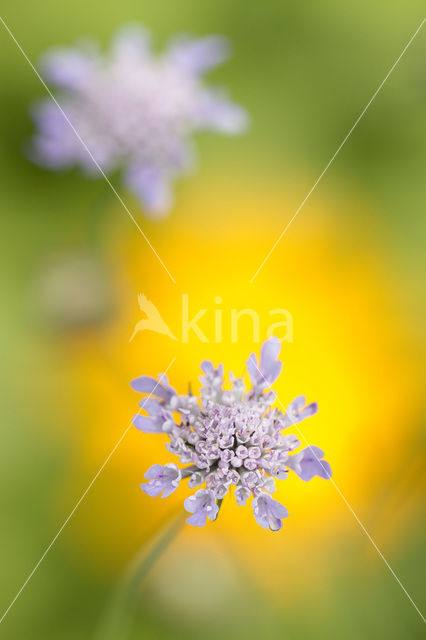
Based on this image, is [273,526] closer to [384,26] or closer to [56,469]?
[56,469]

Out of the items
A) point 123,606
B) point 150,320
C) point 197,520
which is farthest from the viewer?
point 150,320

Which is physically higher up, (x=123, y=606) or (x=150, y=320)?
(x=150, y=320)

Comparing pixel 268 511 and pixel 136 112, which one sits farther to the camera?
pixel 136 112

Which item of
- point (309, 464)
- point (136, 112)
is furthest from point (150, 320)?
point (309, 464)

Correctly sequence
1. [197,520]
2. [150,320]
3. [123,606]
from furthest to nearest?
[150,320] < [123,606] < [197,520]

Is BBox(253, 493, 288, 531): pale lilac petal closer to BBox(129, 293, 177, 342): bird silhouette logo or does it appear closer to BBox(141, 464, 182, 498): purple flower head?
BBox(141, 464, 182, 498): purple flower head

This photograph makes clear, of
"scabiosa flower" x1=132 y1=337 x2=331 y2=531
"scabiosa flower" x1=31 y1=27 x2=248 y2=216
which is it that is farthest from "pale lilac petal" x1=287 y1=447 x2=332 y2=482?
"scabiosa flower" x1=31 y1=27 x2=248 y2=216

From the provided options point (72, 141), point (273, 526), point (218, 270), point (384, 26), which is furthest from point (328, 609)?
point (384, 26)

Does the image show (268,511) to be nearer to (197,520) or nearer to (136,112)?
(197,520)
